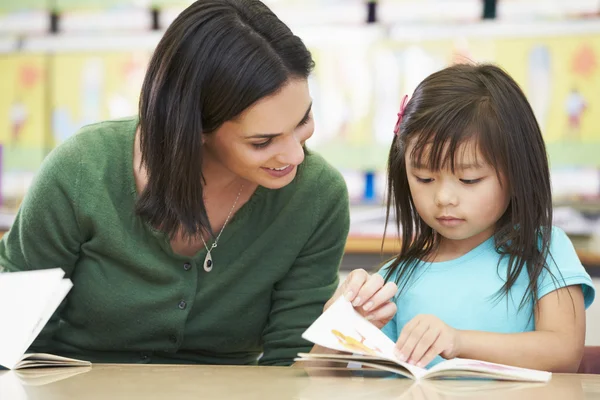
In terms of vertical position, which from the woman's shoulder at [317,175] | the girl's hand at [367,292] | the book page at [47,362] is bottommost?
the book page at [47,362]

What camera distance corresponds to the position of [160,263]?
1.52m

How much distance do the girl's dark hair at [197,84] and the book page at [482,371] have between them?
0.55m

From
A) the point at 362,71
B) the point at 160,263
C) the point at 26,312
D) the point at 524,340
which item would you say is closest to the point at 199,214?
the point at 160,263

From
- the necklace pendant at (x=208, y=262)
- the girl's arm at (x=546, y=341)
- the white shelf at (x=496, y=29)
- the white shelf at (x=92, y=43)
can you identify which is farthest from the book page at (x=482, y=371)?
the white shelf at (x=92, y=43)

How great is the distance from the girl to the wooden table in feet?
0.42

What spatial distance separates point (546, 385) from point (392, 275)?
1.55 feet

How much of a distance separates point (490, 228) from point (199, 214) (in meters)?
0.51

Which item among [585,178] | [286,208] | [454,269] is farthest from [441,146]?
[585,178]

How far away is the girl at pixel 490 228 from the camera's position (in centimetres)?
125

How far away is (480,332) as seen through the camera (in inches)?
47.9

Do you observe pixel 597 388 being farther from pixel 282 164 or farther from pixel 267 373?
pixel 282 164

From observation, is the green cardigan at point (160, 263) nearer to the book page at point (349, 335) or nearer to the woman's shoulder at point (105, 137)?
the woman's shoulder at point (105, 137)

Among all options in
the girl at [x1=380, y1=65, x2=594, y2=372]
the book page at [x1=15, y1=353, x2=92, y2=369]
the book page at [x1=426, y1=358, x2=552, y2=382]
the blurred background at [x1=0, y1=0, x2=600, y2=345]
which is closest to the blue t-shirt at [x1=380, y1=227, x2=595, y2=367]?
the girl at [x1=380, y1=65, x2=594, y2=372]

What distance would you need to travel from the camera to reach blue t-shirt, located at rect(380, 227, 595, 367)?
4.27 feet
